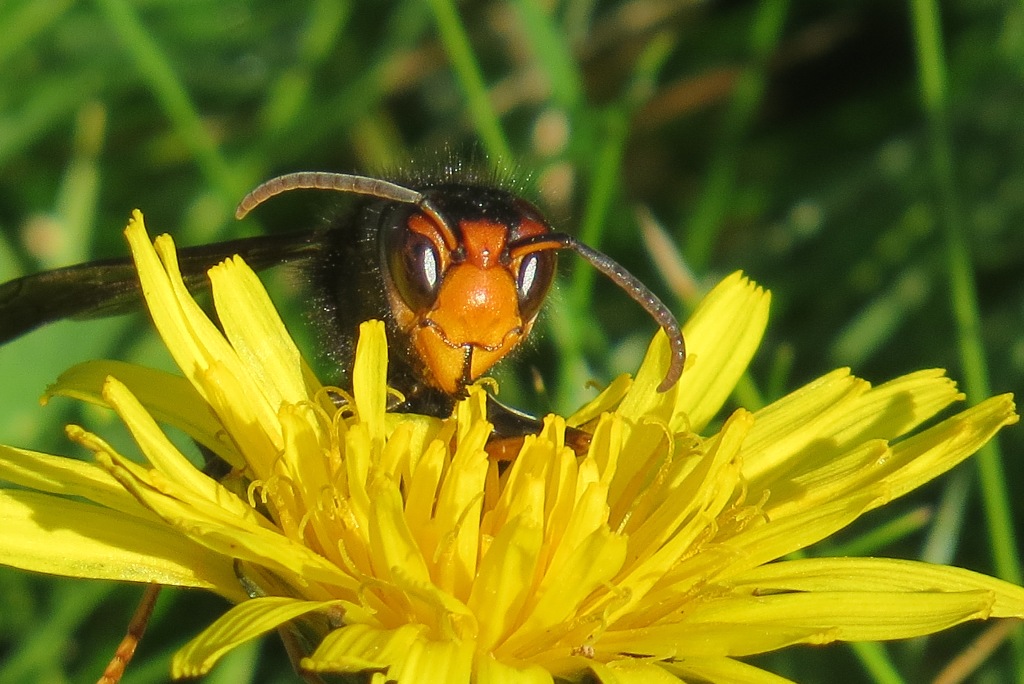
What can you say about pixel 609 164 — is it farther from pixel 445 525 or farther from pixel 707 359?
pixel 445 525

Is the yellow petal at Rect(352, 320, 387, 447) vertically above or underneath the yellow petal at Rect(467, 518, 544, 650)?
above

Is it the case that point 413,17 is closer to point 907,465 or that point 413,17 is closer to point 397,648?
point 907,465

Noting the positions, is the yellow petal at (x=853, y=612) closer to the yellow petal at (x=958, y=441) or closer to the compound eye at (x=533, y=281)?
the yellow petal at (x=958, y=441)

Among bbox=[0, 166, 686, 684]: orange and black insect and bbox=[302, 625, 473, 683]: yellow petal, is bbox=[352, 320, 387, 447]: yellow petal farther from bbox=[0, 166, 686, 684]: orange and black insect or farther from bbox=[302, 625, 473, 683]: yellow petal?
bbox=[302, 625, 473, 683]: yellow petal

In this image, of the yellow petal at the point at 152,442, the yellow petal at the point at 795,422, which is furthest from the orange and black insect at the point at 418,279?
the yellow petal at the point at 152,442

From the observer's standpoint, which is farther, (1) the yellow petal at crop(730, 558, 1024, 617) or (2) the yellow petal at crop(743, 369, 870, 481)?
(2) the yellow petal at crop(743, 369, 870, 481)

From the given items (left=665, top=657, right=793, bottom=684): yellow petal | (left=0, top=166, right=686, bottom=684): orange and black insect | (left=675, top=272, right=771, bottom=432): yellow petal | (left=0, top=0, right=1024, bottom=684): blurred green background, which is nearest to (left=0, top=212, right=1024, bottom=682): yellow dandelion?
(left=665, top=657, right=793, bottom=684): yellow petal

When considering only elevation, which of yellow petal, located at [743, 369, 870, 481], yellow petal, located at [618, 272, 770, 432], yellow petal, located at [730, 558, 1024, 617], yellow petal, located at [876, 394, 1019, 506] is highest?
yellow petal, located at [618, 272, 770, 432]
